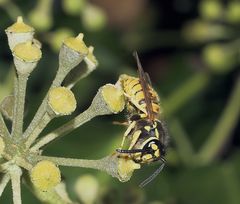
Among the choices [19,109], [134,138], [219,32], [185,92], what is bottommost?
[185,92]

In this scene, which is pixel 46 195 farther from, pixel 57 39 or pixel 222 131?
pixel 222 131

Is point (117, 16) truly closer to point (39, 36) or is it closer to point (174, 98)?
point (174, 98)

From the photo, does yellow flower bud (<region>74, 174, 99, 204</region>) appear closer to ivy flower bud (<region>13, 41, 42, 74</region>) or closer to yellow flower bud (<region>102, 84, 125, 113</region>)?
yellow flower bud (<region>102, 84, 125, 113</region>)

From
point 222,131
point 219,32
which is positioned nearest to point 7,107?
point 222,131

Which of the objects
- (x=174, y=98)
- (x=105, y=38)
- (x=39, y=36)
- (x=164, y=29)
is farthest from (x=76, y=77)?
Answer: (x=164, y=29)

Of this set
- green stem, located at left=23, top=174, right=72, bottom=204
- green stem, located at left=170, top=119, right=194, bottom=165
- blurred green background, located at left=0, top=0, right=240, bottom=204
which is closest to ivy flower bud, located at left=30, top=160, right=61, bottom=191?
green stem, located at left=23, top=174, right=72, bottom=204

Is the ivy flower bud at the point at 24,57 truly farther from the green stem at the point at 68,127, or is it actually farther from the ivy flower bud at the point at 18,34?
the green stem at the point at 68,127
